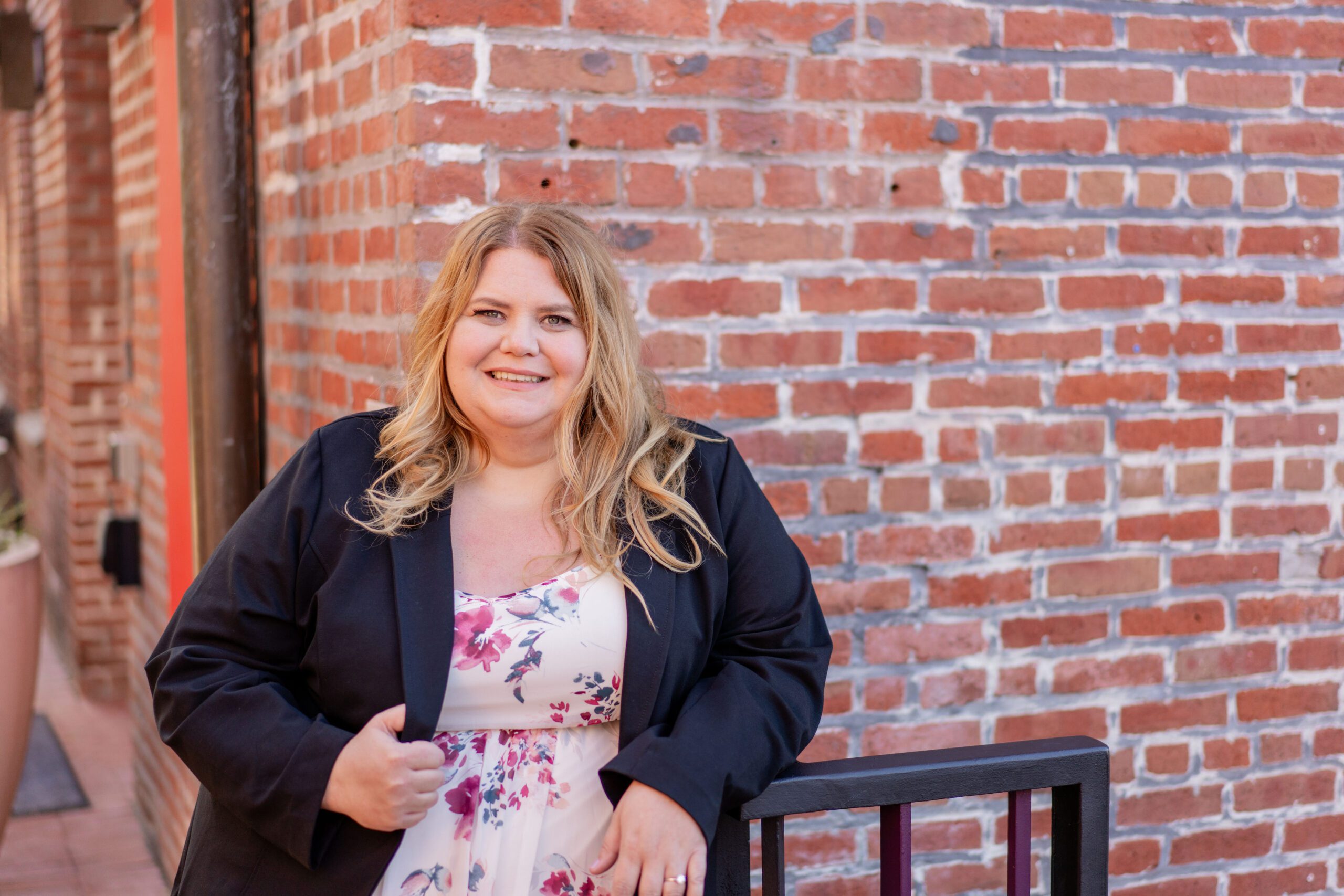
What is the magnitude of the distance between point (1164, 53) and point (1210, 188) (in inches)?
10.9

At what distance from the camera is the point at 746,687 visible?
1.74 meters

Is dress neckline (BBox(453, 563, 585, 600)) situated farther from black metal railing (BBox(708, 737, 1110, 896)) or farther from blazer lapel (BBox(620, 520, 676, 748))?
black metal railing (BBox(708, 737, 1110, 896))

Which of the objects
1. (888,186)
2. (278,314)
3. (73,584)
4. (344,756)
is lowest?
(73,584)

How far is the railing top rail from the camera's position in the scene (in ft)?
5.39

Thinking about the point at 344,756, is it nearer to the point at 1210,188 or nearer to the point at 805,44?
the point at 805,44

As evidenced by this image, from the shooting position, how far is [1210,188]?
2578 mm

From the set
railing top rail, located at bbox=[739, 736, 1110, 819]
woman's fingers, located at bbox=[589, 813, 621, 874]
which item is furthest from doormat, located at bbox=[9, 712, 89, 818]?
railing top rail, located at bbox=[739, 736, 1110, 819]

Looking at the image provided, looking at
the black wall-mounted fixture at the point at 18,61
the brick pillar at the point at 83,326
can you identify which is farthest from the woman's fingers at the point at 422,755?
the black wall-mounted fixture at the point at 18,61

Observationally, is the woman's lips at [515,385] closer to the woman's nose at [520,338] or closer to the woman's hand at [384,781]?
the woman's nose at [520,338]

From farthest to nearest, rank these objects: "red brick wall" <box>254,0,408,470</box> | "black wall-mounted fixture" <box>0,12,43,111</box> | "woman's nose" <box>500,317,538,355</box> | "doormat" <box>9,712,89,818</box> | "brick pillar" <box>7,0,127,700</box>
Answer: "black wall-mounted fixture" <box>0,12,43,111</box> < "brick pillar" <box>7,0,127,700</box> < "doormat" <box>9,712,89,818</box> < "red brick wall" <box>254,0,408,470</box> < "woman's nose" <box>500,317,538,355</box>

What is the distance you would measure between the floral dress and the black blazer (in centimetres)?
5

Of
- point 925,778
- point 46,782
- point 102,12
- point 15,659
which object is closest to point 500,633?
point 925,778

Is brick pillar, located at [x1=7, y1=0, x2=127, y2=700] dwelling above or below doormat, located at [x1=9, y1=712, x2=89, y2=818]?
above

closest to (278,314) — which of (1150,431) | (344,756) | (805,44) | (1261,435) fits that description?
(805,44)
